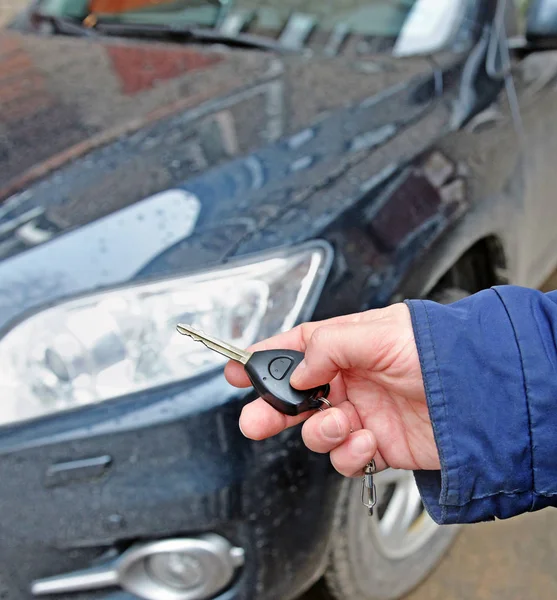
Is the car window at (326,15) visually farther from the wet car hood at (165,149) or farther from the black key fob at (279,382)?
the black key fob at (279,382)

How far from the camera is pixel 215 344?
97cm

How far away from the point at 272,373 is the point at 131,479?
1.22 ft

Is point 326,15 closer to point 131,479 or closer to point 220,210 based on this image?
point 220,210

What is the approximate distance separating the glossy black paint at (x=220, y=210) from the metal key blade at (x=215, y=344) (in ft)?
0.69

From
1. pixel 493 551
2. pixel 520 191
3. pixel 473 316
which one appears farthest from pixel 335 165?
pixel 493 551

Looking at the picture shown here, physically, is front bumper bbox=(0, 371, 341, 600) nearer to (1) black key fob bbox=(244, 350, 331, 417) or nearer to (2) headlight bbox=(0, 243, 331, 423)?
(2) headlight bbox=(0, 243, 331, 423)

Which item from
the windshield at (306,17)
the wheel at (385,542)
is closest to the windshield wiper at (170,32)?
the windshield at (306,17)

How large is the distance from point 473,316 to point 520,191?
3.69 ft

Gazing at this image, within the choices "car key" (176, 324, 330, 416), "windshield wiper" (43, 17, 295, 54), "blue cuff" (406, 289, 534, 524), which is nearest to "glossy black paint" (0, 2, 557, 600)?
"windshield wiper" (43, 17, 295, 54)

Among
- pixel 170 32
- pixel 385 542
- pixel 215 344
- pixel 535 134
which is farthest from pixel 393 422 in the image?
pixel 170 32

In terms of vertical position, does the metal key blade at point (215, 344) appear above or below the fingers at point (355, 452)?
above

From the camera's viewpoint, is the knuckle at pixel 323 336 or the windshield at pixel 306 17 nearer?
the knuckle at pixel 323 336

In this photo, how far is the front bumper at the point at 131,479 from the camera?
1162mm

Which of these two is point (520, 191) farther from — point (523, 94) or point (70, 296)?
point (70, 296)
